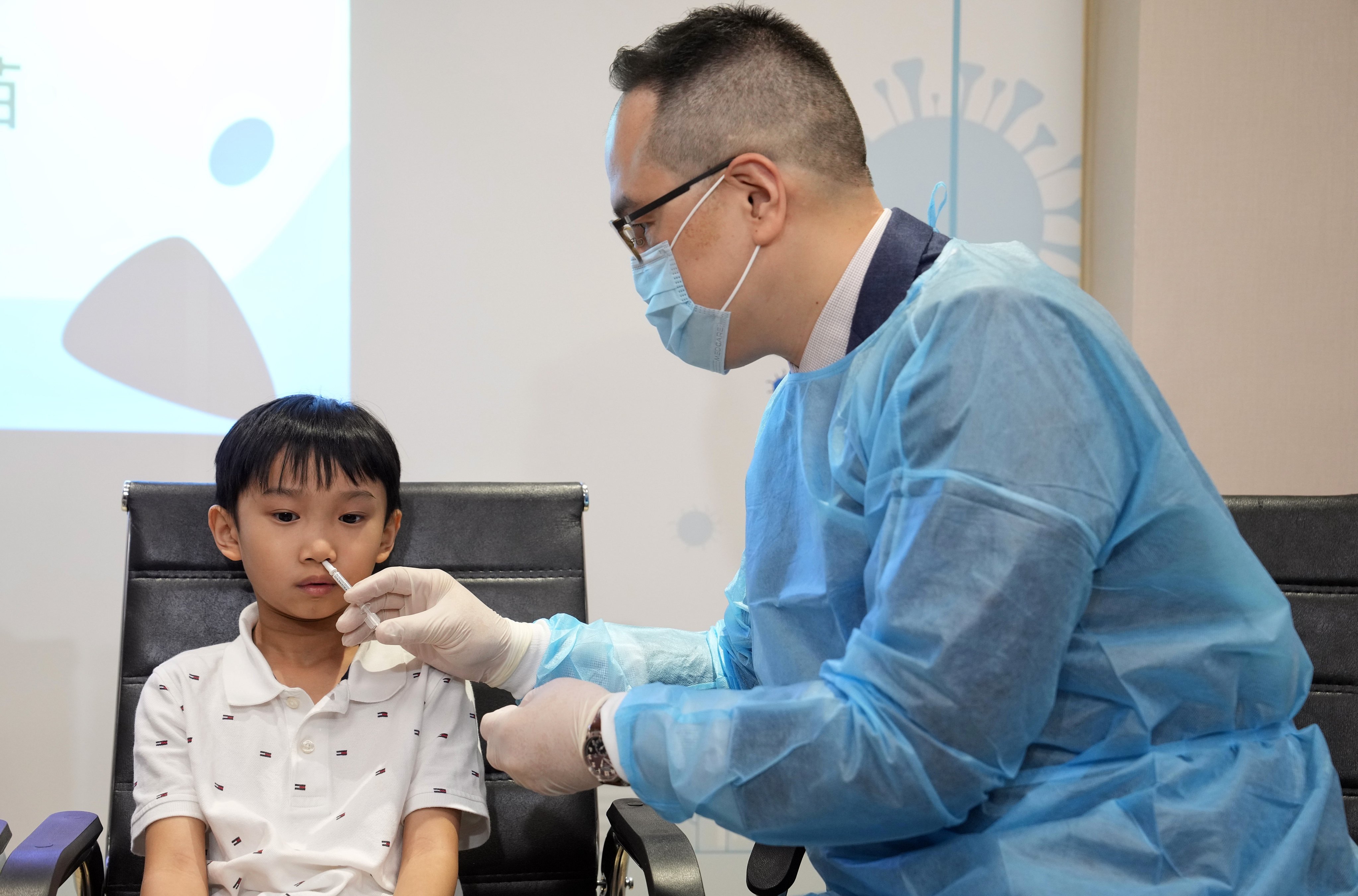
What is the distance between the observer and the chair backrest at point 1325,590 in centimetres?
168

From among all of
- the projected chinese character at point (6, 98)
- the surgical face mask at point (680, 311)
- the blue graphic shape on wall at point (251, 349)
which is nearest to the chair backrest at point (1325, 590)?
the surgical face mask at point (680, 311)

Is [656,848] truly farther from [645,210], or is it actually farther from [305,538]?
[645,210]

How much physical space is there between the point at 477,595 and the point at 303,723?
0.37 meters

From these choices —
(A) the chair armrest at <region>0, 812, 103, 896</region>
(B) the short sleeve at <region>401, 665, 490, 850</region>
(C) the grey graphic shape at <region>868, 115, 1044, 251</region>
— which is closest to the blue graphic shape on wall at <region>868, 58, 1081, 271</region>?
Result: (C) the grey graphic shape at <region>868, 115, 1044, 251</region>

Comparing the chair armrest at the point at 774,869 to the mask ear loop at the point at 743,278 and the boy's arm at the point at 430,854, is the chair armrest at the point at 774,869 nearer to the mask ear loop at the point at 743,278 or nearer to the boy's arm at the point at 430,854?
the boy's arm at the point at 430,854

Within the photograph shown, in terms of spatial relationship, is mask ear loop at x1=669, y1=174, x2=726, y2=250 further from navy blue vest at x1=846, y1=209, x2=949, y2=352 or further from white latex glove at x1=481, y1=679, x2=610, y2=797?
white latex glove at x1=481, y1=679, x2=610, y2=797

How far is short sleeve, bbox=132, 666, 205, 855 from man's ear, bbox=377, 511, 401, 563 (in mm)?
232

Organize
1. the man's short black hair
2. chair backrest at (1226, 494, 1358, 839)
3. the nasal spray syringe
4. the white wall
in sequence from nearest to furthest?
the man's short black hair → the nasal spray syringe → chair backrest at (1226, 494, 1358, 839) → the white wall

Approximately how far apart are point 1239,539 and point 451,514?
1156 mm

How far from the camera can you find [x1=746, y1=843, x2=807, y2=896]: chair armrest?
4.42 ft

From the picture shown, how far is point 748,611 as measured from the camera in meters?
1.40

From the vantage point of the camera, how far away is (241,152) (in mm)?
2160

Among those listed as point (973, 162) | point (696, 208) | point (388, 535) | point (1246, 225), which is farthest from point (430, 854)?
point (1246, 225)

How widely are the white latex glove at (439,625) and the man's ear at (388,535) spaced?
109 millimetres
